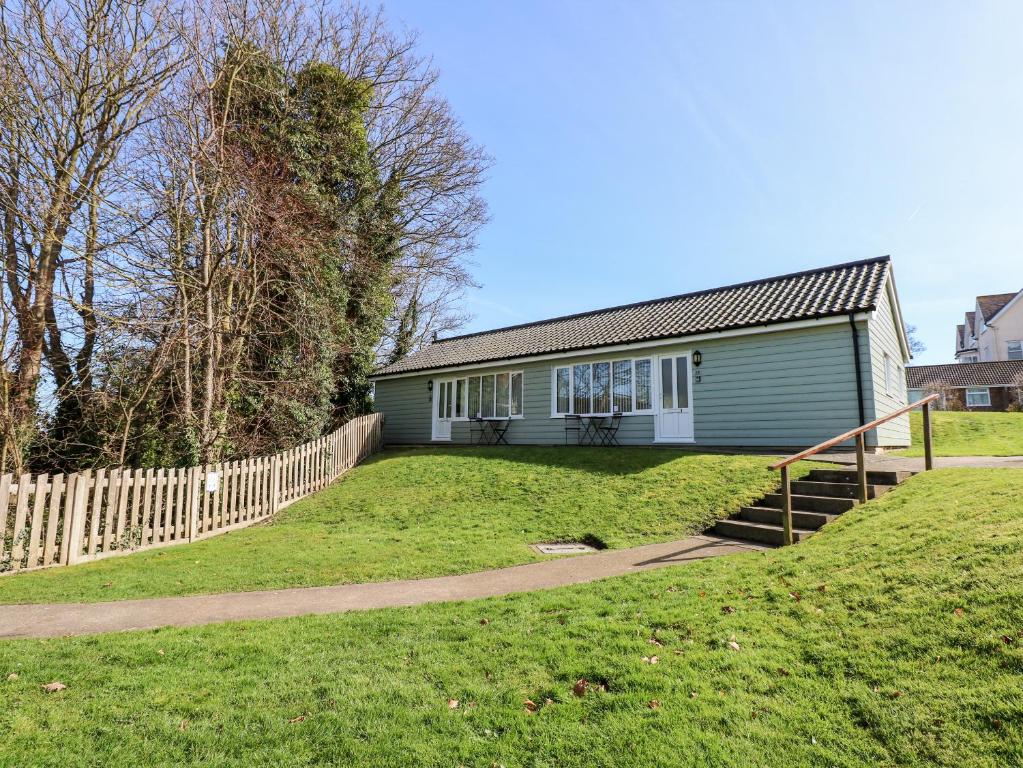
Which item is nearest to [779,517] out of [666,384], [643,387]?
[666,384]

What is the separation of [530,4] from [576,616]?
11.0m

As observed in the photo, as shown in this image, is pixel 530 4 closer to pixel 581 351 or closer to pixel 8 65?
pixel 581 351

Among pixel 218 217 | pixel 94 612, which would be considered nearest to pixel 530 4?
pixel 218 217

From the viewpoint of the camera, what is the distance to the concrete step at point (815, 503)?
7.69 meters

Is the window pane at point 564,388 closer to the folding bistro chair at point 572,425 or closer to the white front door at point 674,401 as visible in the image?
the folding bistro chair at point 572,425

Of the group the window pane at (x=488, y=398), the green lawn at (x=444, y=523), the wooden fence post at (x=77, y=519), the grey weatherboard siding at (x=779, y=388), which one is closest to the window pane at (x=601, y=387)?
the grey weatherboard siding at (x=779, y=388)

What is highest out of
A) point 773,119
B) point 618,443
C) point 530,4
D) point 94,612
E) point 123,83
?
point 530,4

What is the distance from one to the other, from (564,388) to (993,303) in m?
47.2

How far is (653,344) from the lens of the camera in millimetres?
15117

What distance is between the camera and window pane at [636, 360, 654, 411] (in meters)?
15.5

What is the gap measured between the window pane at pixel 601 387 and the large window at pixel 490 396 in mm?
3060

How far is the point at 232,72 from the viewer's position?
43.0 feet

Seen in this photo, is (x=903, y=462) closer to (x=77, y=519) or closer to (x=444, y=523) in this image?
(x=444, y=523)

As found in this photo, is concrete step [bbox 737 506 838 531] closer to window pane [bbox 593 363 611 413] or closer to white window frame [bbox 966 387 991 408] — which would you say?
window pane [bbox 593 363 611 413]
